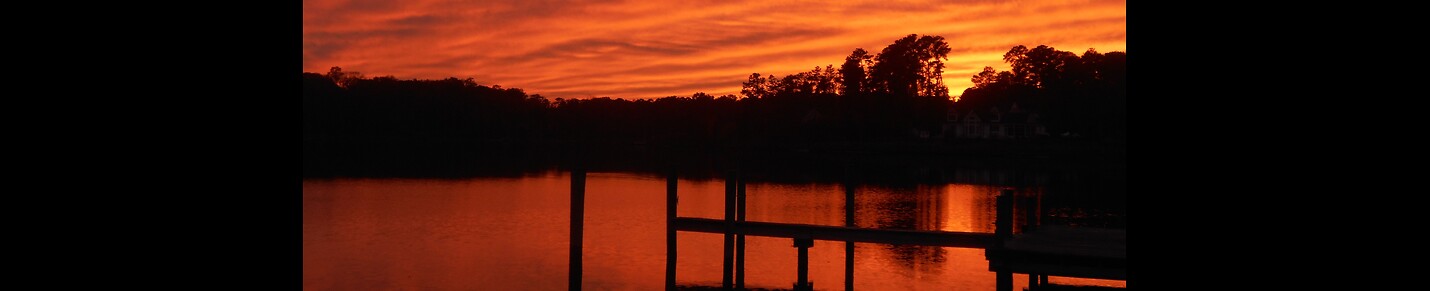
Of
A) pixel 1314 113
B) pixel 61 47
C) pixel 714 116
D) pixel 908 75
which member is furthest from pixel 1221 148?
pixel 714 116

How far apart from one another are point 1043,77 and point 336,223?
2813 inches

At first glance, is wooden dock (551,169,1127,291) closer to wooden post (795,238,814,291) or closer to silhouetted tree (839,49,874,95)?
wooden post (795,238,814,291)

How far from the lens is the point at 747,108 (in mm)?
126188

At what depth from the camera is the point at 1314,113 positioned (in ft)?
7.27

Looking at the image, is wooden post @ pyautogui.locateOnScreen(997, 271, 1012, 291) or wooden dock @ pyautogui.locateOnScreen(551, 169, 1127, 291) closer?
wooden dock @ pyautogui.locateOnScreen(551, 169, 1127, 291)

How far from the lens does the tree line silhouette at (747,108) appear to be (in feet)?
300

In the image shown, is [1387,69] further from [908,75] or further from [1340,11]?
[908,75]

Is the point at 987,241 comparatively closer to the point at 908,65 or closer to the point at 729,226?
the point at 729,226

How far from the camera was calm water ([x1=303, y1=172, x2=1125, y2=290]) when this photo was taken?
22953 mm

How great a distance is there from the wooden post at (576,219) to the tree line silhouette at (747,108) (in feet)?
209

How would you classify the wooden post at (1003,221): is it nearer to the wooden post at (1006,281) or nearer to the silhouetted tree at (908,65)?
the wooden post at (1006,281)

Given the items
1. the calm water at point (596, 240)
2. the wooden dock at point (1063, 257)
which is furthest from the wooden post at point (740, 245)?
the wooden dock at point (1063, 257)

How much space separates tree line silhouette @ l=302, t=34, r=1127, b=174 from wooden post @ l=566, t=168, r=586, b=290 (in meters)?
63.8

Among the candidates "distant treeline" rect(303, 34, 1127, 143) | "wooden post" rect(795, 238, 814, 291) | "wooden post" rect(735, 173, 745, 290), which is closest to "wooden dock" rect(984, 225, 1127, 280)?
"wooden post" rect(795, 238, 814, 291)
